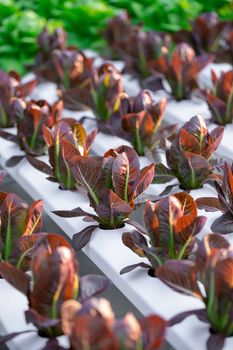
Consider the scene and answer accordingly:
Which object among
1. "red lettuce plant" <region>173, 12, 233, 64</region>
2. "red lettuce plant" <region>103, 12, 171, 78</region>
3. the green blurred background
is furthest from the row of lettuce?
the green blurred background

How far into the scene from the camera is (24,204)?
1213 millimetres

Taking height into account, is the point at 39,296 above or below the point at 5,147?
above

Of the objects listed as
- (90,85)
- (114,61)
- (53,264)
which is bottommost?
(114,61)

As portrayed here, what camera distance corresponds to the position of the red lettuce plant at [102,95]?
1789mm

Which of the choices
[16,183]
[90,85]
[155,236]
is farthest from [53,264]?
[90,85]

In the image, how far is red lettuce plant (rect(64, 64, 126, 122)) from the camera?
1789 mm

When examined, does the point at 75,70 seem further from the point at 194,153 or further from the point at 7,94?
the point at 194,153

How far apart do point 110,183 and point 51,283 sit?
1.12 feet

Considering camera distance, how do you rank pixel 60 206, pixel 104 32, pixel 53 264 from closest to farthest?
pixel 53 264
pixel 60 206
pixel 104 32

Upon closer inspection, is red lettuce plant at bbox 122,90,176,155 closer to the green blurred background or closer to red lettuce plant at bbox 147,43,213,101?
red lettuce plant at bbox 147,43,213,101

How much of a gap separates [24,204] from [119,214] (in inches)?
7.2

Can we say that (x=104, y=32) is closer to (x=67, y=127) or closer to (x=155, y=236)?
(x=67, y=127)

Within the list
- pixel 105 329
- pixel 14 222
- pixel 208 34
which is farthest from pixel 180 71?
pixel 105 329

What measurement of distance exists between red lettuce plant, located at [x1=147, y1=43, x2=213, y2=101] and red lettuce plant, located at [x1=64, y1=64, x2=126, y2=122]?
0.59 feet
